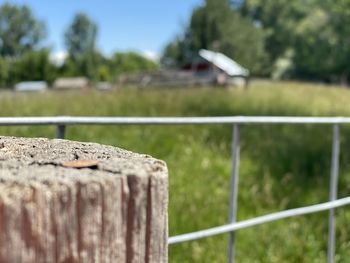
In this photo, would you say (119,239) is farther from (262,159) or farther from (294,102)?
(294,102)

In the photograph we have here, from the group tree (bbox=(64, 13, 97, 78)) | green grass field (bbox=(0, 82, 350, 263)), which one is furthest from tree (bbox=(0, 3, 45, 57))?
tree (bbox=(64, 13, 97, 78))

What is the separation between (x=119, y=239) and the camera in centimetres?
83

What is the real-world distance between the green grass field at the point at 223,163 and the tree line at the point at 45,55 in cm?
600

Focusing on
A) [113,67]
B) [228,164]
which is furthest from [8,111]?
[113,67]

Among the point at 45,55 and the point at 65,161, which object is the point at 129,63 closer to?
the point at 45,55

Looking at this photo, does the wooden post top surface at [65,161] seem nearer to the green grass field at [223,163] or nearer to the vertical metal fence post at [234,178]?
the vertical metal fence post at [234,178]

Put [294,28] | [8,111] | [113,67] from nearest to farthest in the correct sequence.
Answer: [8,111] → [294,28] → [113,67]

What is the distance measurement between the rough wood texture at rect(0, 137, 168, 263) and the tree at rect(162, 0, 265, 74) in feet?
185

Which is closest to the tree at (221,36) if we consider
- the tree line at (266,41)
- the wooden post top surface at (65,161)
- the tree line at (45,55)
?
the tree line at (266,41)

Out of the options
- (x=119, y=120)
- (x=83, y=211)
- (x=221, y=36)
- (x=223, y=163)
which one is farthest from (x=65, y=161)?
(x=221, y=36)

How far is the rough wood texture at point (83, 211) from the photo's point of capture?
2.49 ft

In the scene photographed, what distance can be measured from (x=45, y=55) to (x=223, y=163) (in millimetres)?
43512

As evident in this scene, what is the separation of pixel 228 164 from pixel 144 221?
5966 millimetres

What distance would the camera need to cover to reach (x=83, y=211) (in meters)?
0.79
